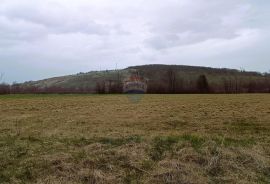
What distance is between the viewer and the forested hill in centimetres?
8031

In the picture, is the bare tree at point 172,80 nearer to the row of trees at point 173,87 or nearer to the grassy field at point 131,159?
the row of trees at point 173,87

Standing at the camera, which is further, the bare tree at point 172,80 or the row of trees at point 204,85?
the bare tree at point 172,80

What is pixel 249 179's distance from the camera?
22.9 feet

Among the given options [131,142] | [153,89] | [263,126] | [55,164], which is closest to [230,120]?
[263,126]

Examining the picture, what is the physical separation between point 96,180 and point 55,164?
136cm

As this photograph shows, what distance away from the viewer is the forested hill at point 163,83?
8031 cm

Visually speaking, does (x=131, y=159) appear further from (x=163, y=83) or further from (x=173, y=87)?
(x=163, y=83)

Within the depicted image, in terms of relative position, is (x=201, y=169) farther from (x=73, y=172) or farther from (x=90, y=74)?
(x=90, y=74)

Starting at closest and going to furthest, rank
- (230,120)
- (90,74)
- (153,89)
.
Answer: (230,120), (153,89), (90,74)

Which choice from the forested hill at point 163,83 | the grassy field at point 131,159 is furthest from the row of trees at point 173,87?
the grassy field at point 131,159

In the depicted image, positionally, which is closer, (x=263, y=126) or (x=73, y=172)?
(x=73, y=172)

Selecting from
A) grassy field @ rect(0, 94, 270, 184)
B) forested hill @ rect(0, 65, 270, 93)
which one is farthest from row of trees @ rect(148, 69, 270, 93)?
grassy field @ rect(0, 94, 270, 184)

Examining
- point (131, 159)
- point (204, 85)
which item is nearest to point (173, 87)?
point (204, 85)

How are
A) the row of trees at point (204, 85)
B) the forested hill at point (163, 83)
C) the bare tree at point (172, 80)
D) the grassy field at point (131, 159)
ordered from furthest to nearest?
the bare tree at point (172, 80), the row of trees at point (204, 85), the forested hill at point (163, 83), the grassy field at point (131, 159)
